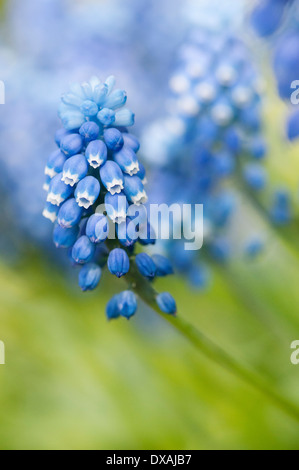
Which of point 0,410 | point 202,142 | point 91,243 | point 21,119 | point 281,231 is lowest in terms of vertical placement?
point 91,243

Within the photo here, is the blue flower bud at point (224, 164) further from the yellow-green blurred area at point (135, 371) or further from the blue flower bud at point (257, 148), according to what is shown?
the yellow-green blurred area at point (135, 371)

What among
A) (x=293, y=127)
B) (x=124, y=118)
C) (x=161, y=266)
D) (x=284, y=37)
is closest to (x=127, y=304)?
(x=161, y=266)

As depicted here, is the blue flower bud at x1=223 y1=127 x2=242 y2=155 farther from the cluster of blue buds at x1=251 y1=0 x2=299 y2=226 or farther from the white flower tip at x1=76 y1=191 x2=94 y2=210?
the white flower tip at x1=76 y1=191 x2=94 y2=210

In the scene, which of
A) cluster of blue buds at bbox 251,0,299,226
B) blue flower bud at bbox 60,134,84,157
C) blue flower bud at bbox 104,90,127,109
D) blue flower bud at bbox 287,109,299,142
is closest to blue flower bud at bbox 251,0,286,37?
cluster of blue buds at bbox 251,0,299,226

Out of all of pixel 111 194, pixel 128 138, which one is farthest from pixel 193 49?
pixel 111 194

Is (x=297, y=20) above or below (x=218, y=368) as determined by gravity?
above

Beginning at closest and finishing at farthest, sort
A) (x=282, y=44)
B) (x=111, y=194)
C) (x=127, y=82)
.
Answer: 1. (x=111, y=194)
2. (x=282, y=44)
3. (x=127, y=82)

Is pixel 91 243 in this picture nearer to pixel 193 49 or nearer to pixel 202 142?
pixel 202 142

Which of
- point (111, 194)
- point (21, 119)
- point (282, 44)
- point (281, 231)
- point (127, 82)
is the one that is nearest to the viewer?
point (111, 194)
